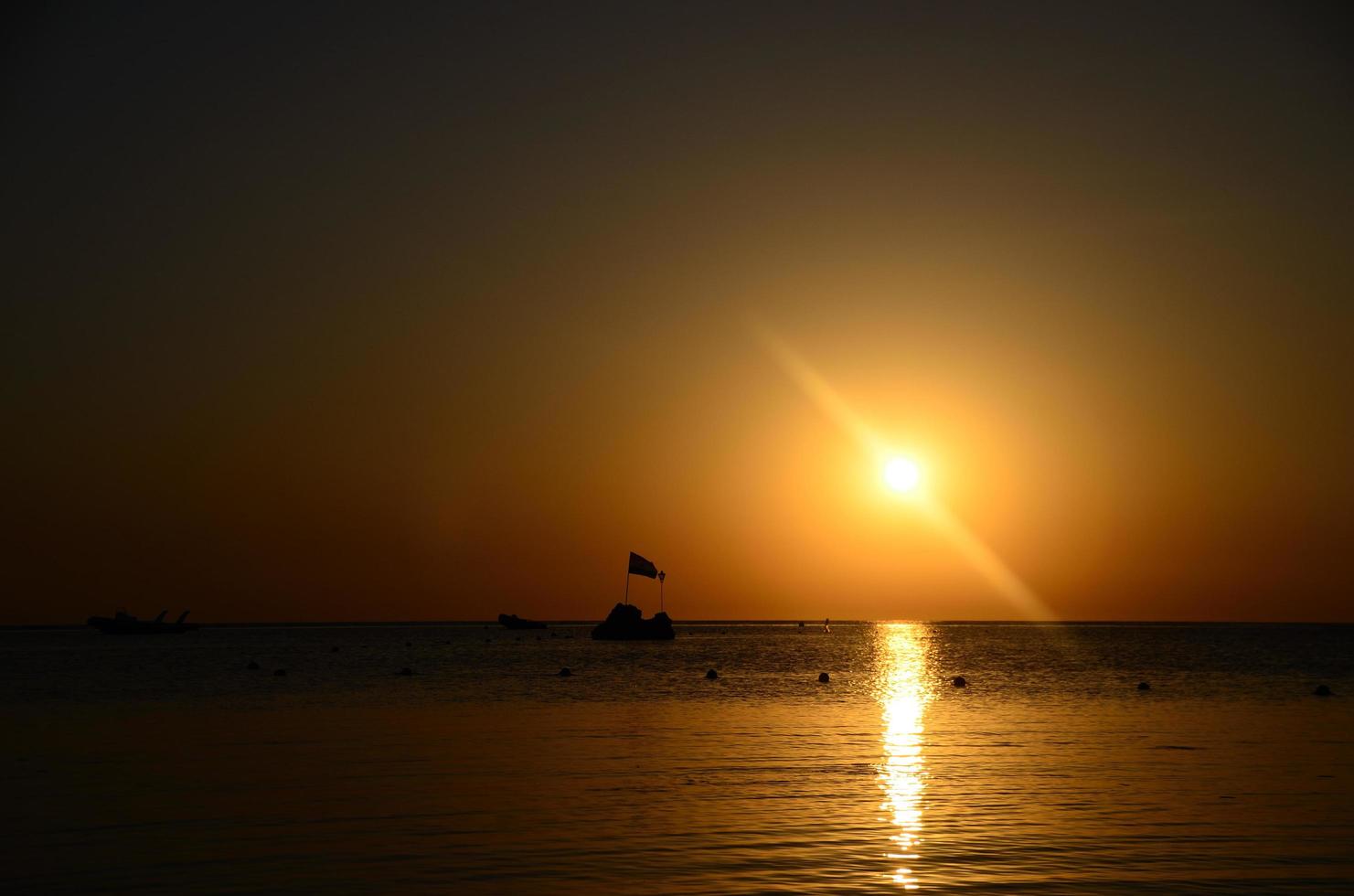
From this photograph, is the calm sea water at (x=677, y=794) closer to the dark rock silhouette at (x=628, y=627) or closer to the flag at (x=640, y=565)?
the flag at (x=640, y=565)

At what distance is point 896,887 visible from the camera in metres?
18.2

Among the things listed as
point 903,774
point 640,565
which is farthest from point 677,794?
point 640,565

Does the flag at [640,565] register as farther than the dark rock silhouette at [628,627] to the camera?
No

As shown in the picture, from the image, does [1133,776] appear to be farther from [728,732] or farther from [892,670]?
[892,670]

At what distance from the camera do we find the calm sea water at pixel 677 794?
19547 millimetres

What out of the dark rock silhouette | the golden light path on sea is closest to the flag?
the dark rock silhouette

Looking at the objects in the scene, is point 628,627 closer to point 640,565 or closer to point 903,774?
point 640,565

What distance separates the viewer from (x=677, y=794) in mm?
27453

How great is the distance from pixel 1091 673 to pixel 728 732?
5188cm

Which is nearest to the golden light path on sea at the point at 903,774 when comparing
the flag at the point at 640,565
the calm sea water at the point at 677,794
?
the calm sea water at the point at 677,794

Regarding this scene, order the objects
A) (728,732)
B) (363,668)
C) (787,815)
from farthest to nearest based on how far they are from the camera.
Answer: (363,668) → (728,732) → (787,815)

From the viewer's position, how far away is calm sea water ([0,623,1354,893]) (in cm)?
1955

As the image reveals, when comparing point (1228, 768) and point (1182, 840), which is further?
point (1228, 768)

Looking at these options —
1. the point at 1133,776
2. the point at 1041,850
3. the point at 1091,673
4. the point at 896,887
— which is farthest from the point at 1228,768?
the point at 1091,673
